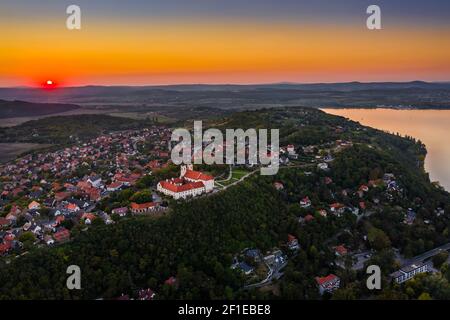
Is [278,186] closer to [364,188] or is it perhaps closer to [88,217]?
[364,188]

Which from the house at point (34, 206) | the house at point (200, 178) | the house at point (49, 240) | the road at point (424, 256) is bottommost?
the road at point (424, 256)

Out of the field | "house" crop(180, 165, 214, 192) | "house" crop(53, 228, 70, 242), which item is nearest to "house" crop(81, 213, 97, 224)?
"house" crop(53, 228, 70, 242)

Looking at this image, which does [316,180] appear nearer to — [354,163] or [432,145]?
[354,163]

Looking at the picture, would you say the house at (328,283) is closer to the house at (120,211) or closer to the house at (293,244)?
the house at (293,244)

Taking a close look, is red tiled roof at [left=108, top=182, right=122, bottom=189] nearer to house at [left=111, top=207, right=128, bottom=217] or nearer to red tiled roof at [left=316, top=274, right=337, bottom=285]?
house at [left=111, top=207, right=128, bottom=217]

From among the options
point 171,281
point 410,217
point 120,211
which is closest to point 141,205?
point 120,211

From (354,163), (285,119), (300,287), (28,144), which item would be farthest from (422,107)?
(300,287)

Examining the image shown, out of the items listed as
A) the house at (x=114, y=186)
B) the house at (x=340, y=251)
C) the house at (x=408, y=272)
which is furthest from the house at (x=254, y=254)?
the house at (x=114, y=186)
